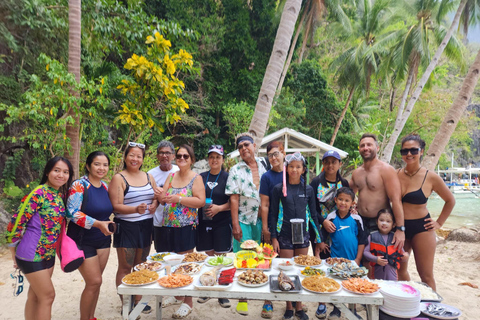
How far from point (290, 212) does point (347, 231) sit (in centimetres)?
76

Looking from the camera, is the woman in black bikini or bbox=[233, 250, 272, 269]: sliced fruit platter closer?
bbox=[233, 250, 272, 269]: sliced fruit platter

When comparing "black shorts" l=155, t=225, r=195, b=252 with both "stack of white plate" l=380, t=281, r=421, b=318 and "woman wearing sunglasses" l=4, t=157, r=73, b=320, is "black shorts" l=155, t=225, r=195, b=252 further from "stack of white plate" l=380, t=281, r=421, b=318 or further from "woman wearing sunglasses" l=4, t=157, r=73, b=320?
"stack of white plate" l=380, t=281, r=421, b=318

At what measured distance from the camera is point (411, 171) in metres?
3.55

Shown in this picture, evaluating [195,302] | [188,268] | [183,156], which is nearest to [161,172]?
[183,156]

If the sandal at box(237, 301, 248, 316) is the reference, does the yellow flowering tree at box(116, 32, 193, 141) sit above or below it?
above

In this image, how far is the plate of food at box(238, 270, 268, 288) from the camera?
256 cm

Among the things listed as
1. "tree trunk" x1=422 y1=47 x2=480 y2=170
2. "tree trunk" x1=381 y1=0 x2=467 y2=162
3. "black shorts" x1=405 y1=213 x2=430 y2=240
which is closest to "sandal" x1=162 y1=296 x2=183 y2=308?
"black shorts" x1=405 y1=213 x2=430 y2=240

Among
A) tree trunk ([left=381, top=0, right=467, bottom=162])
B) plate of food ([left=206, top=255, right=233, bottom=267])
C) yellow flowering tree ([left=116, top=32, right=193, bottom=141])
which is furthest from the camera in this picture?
tree trunk ([left=381, top=0, right=467, bottom=162])

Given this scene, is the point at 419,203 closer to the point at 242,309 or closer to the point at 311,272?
the point at 311,272

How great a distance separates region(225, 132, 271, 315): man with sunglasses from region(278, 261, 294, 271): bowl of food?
844mm

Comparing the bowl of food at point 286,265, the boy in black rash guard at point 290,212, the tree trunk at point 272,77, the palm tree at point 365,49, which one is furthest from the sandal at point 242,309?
the palm tree at point 365,49

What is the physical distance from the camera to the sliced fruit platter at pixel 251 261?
2998mm

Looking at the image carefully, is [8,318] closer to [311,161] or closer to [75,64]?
[75,64]

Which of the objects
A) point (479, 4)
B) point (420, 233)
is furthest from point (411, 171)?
point (479, 4)
